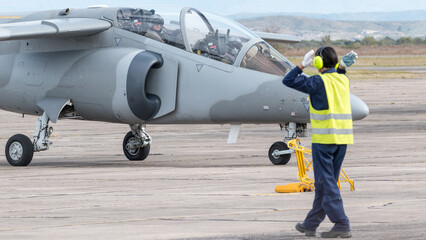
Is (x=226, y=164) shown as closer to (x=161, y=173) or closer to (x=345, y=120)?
(x=161, y=173)

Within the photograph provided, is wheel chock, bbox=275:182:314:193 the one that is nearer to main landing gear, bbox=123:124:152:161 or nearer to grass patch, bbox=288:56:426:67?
main landing gear, bbox=123:124:152:161

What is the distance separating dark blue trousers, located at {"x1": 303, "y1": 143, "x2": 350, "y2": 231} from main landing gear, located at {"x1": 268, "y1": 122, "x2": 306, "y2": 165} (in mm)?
6157

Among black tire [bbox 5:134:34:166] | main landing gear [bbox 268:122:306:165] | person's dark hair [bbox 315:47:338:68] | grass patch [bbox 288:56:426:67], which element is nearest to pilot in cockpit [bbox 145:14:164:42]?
main landing gear [bbox 268:122:306:165]

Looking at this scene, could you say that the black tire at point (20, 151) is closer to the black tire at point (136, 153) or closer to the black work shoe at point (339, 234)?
the black tire at point (136, 153)

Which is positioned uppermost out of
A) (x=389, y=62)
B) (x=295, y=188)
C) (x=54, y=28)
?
(x=54, y=28)

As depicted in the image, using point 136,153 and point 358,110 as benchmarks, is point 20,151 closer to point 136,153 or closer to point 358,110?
point 136,153

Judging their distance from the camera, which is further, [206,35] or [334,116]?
[206,35]

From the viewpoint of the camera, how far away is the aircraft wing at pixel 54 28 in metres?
16.1

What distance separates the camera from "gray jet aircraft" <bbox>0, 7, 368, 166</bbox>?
15844 mm

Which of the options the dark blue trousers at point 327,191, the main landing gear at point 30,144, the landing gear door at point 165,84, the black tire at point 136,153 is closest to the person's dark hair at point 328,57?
the dark blue trousers at point 327,191

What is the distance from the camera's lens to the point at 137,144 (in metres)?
18.5

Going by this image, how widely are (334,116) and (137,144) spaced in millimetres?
9425

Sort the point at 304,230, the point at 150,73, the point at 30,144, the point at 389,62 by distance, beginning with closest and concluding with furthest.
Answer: the point at 304,230
the point at 150,73
the point at 30,144
the point at 389,62

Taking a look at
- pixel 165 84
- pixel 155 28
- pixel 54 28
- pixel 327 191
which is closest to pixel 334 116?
pixel 327 191
